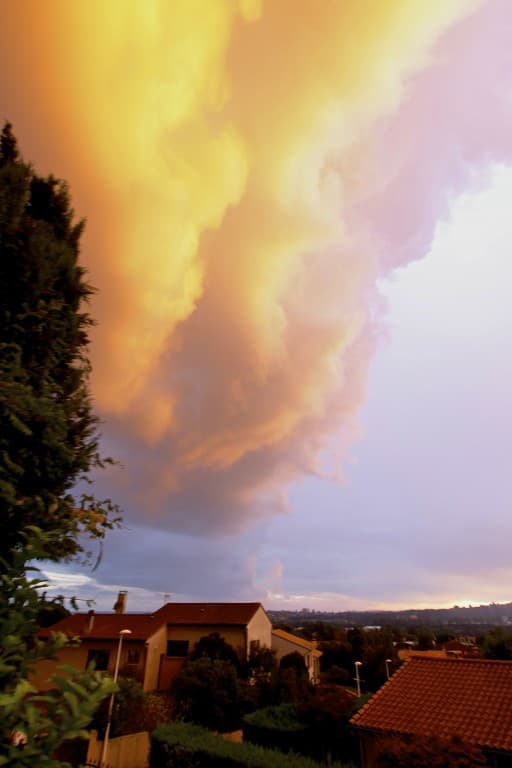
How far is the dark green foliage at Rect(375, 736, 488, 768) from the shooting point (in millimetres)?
11645

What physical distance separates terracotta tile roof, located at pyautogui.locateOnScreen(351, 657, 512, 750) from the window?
26327mm

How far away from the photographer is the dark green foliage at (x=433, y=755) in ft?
38.2

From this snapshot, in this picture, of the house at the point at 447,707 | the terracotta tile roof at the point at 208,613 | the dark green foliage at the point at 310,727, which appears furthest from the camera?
the terracotta tile roof at the point at 208,613

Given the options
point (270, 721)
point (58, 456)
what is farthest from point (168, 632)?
point (58, 456)

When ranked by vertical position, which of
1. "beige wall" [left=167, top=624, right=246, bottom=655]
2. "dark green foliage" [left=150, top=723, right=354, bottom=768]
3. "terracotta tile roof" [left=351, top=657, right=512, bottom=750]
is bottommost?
"dark green foliage" [left=150, top=723, right=354, bottom=768]

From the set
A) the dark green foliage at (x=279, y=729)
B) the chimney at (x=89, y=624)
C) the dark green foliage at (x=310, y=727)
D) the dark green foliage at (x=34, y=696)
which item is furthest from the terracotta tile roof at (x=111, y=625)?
the dark green foliage at (x=34, y=696)

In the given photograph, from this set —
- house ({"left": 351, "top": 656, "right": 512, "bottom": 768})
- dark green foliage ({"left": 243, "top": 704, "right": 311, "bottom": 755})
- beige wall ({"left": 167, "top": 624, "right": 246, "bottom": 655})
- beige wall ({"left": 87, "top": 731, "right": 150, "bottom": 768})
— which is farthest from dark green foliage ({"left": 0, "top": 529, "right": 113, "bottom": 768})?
beige wall ({"left": 167, "top": 624, "right": 246, "bottom": 655})

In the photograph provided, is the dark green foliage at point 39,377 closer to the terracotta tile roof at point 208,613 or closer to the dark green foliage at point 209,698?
the dark green foliage at point 209,698

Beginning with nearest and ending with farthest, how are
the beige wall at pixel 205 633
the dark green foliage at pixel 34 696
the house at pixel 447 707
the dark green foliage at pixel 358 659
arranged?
the dark green foliage at pixel 34 696 < the house at pixel 447 707 < the beige wall at pixel 205 633 < the dark green foliage at pixel 358 659

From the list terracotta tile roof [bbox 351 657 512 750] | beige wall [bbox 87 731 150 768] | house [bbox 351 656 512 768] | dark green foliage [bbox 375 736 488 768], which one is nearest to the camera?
dark green foliage [bbox 375 736 488 768]

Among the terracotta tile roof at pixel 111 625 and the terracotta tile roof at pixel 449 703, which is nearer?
the terracotta tile roof at pixel 449 703

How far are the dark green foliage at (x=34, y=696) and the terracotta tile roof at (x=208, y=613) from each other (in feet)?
138

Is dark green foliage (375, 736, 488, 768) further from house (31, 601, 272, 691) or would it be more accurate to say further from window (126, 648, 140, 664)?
window (126, 648, 140, 664)

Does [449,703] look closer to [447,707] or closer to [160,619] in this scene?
[447,707]
